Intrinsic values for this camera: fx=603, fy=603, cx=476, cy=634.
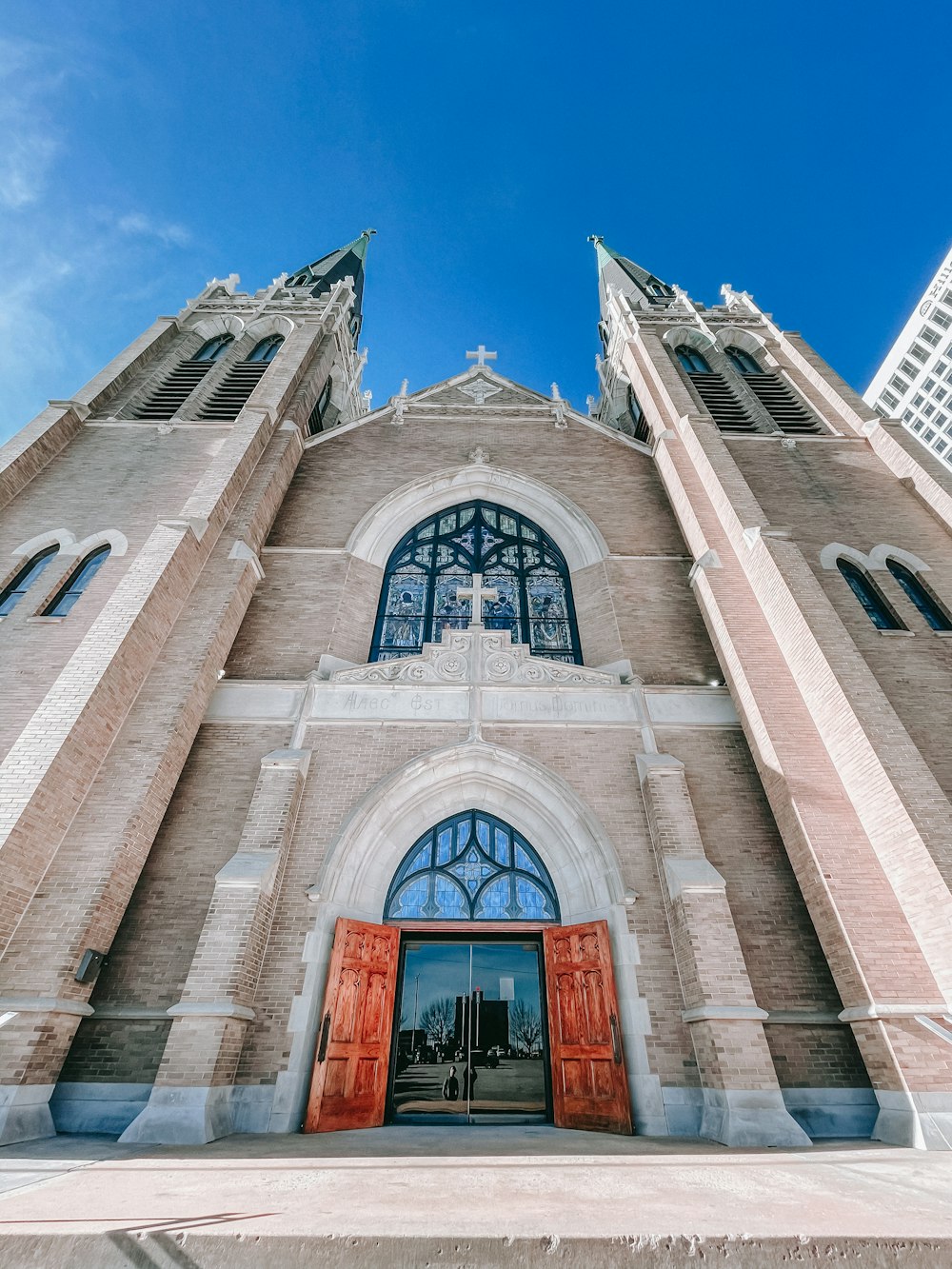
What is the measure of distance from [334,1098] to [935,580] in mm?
11495

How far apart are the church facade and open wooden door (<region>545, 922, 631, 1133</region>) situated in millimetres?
38

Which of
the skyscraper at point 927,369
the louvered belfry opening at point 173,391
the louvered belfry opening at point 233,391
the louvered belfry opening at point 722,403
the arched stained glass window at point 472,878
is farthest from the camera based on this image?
the skyscraper at point 927,369

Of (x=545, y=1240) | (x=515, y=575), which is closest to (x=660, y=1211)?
(x=545, y=1240)

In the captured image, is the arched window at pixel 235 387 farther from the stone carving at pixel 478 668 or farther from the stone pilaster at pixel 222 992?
the stone pilaster at pixel 222 992

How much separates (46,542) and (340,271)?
65.9ft

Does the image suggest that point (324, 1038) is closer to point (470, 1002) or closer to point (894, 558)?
point (470, 1002)

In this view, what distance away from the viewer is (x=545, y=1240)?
2373 millimetres

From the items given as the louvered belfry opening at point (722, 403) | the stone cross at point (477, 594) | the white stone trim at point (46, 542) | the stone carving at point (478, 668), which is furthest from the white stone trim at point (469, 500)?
the white stone trim at point (46, 542)

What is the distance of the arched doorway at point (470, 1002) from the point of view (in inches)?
251

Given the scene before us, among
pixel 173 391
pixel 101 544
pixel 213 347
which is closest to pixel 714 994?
pixel 101 544

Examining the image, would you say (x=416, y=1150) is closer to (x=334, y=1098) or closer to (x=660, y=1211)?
(x=334, y=1098)

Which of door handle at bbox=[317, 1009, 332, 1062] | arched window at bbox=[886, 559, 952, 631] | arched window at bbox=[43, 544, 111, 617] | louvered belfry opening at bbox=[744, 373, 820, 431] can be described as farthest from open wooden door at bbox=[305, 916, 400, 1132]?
louvered belfry opening at bbox=[744, 373, 820, 431]

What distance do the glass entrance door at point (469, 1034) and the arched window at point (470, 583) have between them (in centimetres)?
464

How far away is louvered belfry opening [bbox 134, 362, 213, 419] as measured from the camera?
13859mm
